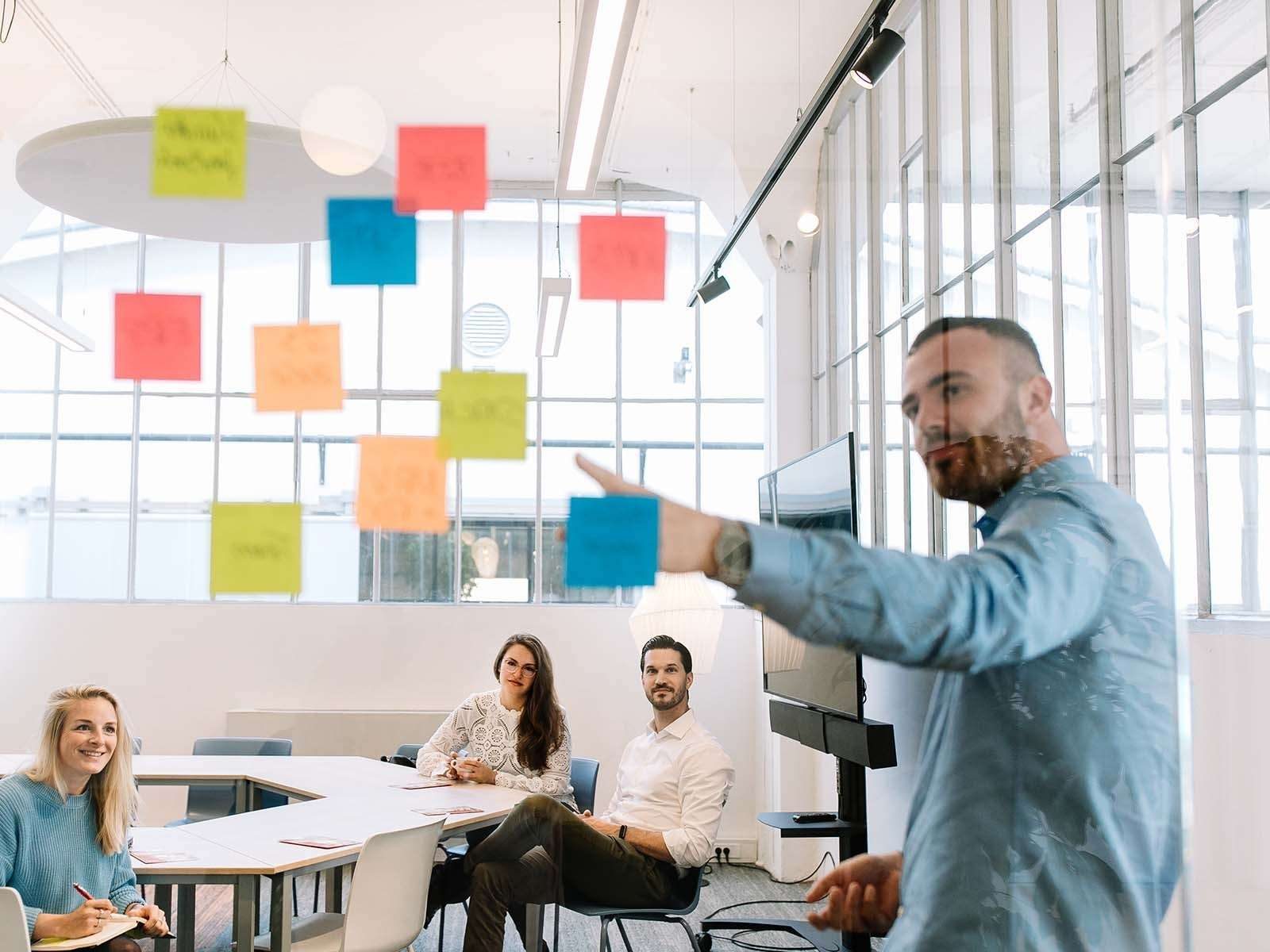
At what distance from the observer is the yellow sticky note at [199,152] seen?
51.2 inches

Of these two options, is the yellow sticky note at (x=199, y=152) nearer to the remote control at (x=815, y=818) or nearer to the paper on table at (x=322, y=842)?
the remote control at (x=815, y=818)

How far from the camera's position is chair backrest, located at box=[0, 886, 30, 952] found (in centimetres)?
248

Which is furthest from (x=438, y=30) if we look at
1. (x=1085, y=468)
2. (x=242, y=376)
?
(x=1085, y=468)

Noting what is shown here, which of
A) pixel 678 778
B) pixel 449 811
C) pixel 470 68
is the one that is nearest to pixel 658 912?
pixel 678 778

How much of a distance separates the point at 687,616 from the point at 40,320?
1.56m

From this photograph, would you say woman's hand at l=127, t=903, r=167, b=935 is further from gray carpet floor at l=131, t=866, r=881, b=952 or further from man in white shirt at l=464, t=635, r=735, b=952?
gray carpet floor at l=131, t=866, r=881, b=952

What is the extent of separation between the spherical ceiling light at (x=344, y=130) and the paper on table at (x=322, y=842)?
225cm

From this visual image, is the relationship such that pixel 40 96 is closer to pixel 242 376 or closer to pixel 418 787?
pixel 242 376

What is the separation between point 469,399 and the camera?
0.93 metres

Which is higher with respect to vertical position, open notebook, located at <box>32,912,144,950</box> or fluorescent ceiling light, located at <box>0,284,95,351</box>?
fluorescent ceiling light, located at <box>0,284,95,351</box>

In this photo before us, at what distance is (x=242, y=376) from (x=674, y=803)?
1.82 meters

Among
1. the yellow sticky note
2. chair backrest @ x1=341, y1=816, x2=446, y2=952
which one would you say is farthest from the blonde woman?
the yellow sticky note

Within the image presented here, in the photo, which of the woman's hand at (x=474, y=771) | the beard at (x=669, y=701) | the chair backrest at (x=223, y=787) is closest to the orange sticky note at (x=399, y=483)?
the beard at (x=669, y=701)

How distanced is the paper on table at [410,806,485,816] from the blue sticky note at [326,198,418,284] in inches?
113
